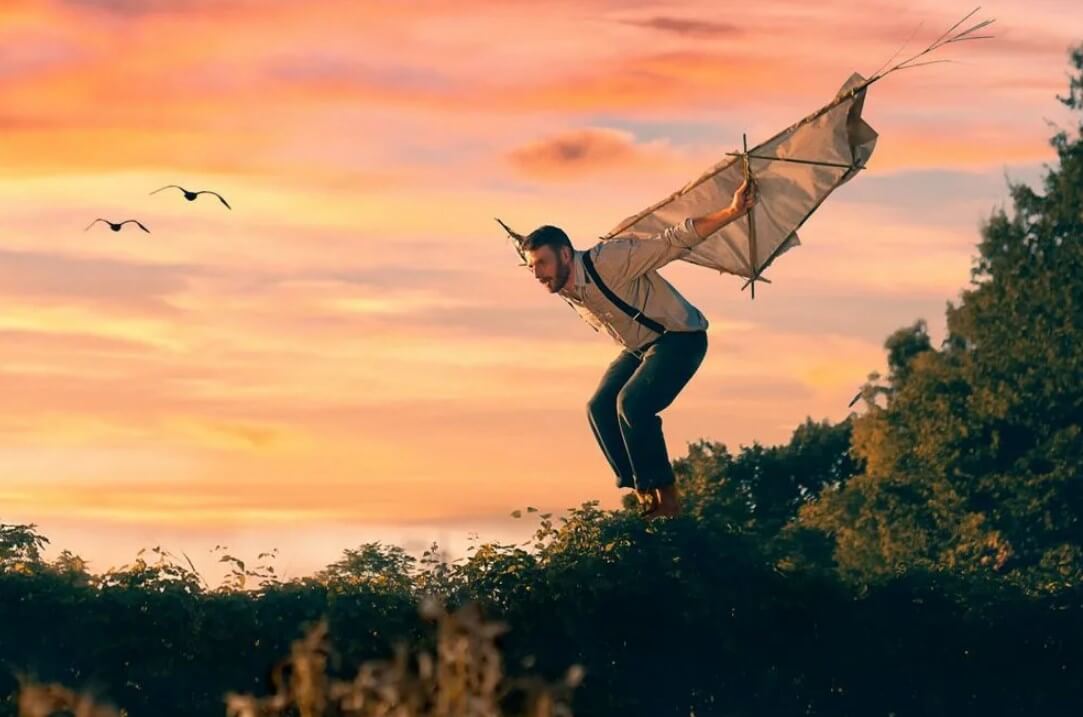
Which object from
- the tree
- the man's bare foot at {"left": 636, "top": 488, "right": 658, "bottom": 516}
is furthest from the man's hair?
the tree

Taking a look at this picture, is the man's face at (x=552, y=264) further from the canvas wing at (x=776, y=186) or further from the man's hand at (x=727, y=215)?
the man's hand at (x=727, y=215)

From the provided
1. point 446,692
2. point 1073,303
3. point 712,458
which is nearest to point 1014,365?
point 1073,303

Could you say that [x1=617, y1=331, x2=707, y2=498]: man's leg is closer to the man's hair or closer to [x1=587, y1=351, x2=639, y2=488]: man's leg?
[x1=587, y1=351, x2=639, y2=488]: man's leg

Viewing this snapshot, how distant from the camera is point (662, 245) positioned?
1605 centimetres

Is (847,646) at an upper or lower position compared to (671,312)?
lower

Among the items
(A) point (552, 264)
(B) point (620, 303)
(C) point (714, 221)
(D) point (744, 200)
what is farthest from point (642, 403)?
(D) point (744, 200)

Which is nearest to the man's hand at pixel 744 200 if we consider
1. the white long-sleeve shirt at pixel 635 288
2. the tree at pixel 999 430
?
the white long-sleeve shirt at pixel 635 288

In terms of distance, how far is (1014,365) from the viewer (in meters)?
50.6

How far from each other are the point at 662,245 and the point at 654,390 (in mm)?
→ 1194

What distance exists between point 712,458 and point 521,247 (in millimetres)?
41804

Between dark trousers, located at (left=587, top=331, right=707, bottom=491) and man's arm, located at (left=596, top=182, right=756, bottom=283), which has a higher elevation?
man's arm, located at (left=596, top=182, right=756, bottom=283)

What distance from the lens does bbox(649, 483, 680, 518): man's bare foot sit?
55.7ft

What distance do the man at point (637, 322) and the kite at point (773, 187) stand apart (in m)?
0.66

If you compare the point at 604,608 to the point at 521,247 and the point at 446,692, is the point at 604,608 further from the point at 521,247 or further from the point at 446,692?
the point at 446,692
